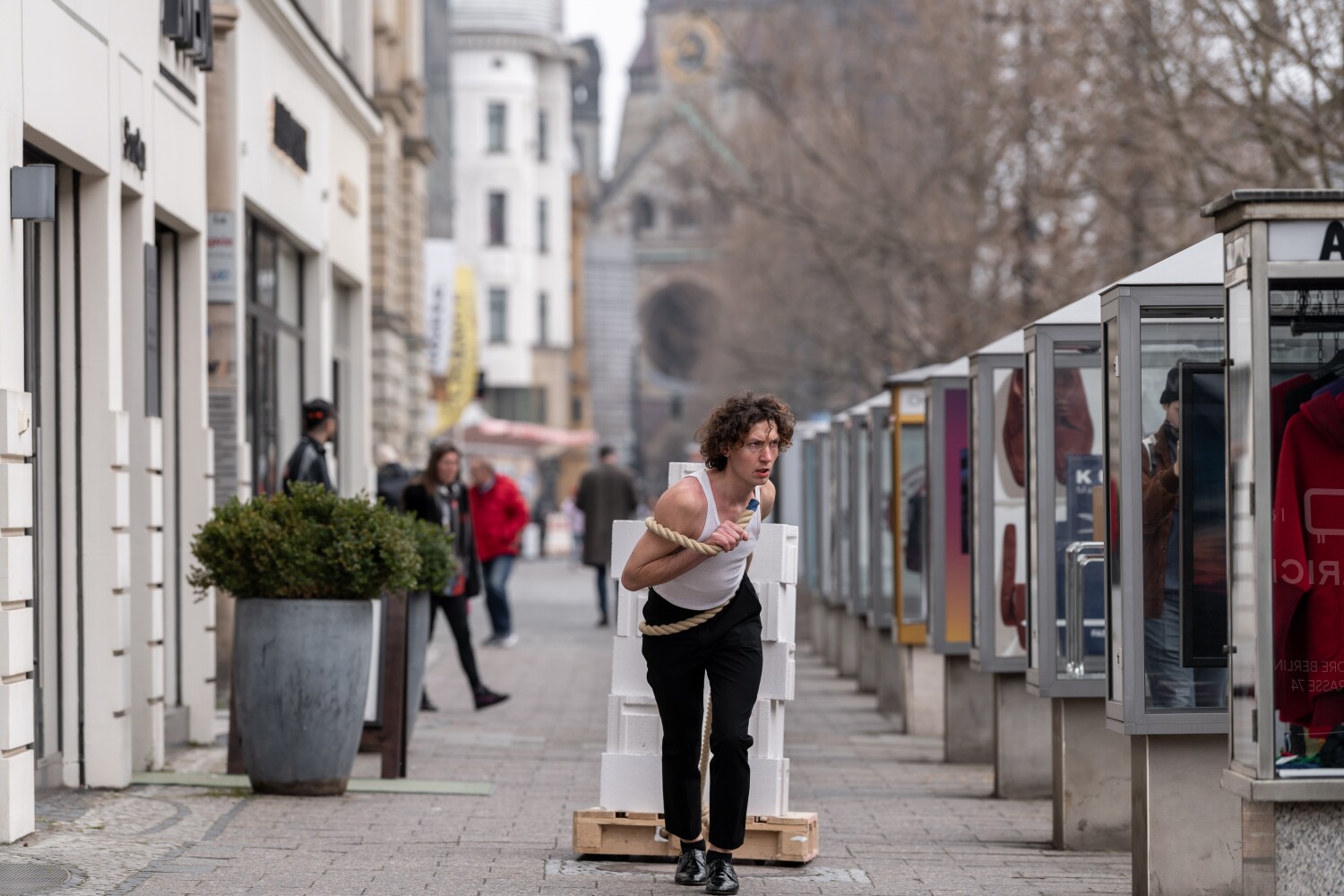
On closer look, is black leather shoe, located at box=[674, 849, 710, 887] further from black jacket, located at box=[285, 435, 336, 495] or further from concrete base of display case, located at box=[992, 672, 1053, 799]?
black jacket, located at box=[285, 435, 336, 495]

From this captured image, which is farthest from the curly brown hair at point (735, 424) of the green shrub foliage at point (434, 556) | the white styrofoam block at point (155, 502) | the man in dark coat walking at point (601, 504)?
the man in dark coat walking at point (601, 504)

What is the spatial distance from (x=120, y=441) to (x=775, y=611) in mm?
3557

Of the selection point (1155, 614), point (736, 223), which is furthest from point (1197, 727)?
point (736, 223)

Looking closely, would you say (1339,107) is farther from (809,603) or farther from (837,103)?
(837,103)

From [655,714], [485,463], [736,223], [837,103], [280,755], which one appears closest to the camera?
[655,714]

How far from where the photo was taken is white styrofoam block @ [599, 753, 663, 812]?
827 cm

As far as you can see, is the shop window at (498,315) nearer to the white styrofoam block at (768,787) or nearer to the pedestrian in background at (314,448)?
the pedestrian in background at (314,448)

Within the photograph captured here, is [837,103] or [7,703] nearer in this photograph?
[7,703]

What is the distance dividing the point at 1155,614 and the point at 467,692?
9.58 m

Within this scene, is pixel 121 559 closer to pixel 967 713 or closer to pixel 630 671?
pixel 630 671

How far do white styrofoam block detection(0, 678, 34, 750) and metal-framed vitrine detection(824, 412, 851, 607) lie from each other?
10.4 metres

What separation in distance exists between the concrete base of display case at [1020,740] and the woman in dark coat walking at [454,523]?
4.28 metres

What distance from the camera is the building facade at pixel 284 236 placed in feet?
47.4

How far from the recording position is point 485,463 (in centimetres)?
1925
